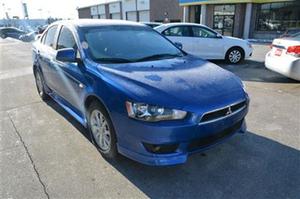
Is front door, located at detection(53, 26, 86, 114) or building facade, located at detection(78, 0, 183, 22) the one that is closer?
front door, located at detection(53, 26, 86, 114)

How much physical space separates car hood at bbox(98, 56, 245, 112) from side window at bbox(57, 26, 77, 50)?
0.98 m

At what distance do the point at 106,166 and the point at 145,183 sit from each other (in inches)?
22.9

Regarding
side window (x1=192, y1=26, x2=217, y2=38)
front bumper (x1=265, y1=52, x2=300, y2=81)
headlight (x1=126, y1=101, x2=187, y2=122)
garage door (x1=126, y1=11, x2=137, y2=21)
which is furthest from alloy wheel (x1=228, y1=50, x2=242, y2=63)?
garage door (x1=126, y1=11, x2=137, y2=21)

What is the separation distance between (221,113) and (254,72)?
600 cm

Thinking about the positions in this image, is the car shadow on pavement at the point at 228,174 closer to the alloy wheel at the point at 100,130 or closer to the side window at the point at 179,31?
the alloy wheel at the point at 100,130

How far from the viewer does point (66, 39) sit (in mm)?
4016

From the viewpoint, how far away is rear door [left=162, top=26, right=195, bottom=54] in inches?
360

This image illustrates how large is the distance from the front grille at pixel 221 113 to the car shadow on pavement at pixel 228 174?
0.69m

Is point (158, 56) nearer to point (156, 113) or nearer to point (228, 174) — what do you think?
point (156, 113)

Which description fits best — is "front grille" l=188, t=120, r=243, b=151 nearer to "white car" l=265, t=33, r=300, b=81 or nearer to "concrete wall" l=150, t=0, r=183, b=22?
"white car" l=265, t=33, r=300, b=81

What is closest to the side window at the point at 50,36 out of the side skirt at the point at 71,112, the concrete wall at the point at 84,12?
the side skirt at the point at 71,112

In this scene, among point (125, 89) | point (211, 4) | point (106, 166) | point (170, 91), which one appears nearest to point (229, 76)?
point (170, 91)

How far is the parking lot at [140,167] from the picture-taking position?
8.71 feet

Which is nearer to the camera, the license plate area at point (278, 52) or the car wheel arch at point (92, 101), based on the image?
the car wheel arch at point (92, 101)
